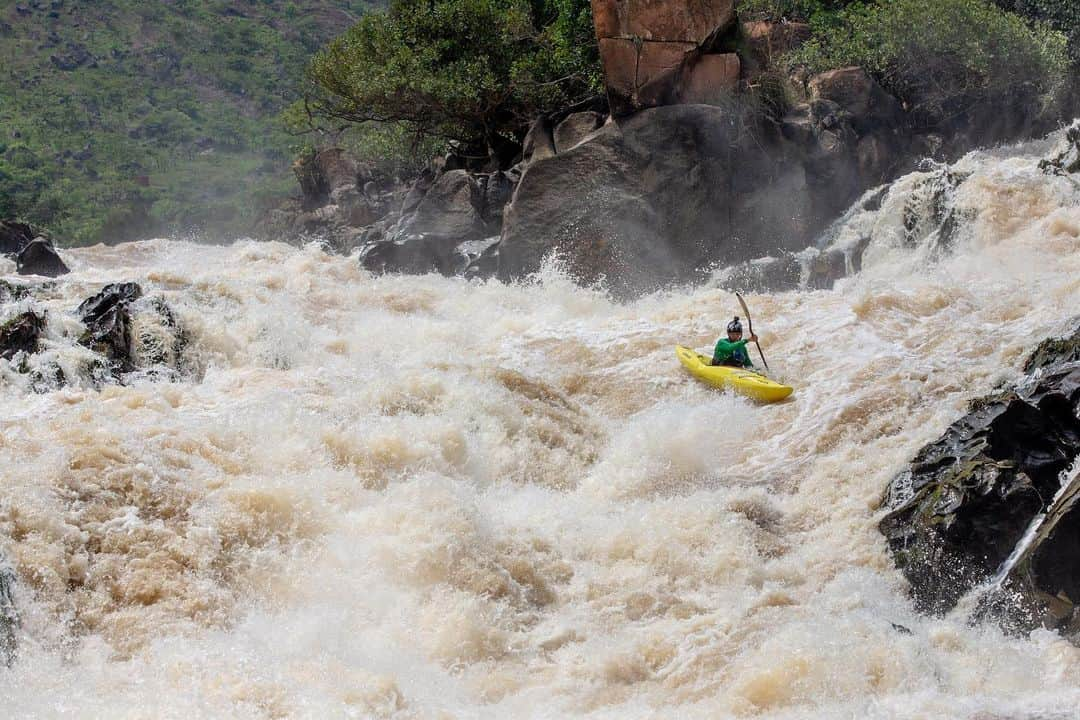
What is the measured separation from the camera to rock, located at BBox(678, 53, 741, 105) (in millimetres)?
15961

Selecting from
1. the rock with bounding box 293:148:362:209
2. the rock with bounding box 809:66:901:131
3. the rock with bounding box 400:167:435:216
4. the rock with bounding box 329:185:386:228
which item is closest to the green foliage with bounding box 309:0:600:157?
the rock with bounding box 400:167:435:216

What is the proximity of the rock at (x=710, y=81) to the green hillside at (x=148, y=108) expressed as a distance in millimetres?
19094

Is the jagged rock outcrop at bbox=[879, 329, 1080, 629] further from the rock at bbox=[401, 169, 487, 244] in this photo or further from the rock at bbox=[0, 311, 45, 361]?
the rock at bbox=[401, 169, 487, 244]

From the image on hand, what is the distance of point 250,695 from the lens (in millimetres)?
4992

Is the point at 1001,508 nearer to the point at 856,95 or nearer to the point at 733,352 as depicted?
the point at 733,352

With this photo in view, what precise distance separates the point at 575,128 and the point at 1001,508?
11231 mm

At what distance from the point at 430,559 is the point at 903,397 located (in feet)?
15.2

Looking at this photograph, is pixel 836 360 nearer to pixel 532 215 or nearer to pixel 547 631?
pixel 547 631

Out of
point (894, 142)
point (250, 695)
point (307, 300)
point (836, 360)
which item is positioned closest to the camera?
point (250, 695)

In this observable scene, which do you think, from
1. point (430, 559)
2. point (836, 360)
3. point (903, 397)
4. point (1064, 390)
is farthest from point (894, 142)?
point (430, 559)

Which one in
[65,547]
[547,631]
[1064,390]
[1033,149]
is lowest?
[547,631]

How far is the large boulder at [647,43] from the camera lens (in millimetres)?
15586

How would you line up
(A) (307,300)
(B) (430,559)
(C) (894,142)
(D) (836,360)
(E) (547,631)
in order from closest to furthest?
(E) (547,631) → (B) (430,559) → (D) (836,360) → (A) (307,300) → (C) (894,142)

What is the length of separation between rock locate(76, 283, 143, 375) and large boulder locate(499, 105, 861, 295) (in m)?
6.40
